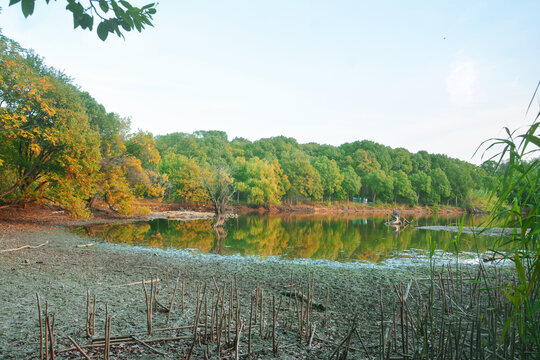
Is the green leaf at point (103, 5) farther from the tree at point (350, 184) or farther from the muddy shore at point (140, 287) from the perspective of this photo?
the tree at point (350, 184)

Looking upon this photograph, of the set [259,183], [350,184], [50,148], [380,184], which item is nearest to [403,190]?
[380,184]

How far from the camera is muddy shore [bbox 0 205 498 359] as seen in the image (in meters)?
5.69

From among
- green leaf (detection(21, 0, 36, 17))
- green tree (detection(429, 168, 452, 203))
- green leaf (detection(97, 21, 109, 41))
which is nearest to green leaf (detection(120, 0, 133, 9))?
green leaf (detection(97, 21, 109, 41))

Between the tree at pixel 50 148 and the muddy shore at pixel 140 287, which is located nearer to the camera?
the muddy shore at pixel 140 287

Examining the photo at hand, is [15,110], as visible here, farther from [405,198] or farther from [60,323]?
[405,198]

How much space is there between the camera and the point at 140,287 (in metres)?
9.60

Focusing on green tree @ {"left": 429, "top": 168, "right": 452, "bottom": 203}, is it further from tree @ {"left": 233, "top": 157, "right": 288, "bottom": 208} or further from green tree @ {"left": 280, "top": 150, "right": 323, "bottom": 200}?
→ tree @ {"left": 233, "top": 157, "right": 288, "bottom": 208}

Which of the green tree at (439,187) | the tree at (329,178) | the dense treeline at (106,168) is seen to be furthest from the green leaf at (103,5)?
the green tree at (439,187)

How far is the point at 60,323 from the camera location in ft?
20.6

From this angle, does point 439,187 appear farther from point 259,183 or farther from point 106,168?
point 106,168

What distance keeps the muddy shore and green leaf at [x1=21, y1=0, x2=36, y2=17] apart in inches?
178

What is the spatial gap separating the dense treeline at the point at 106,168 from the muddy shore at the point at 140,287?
4182mm

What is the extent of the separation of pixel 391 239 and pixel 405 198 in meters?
67.2

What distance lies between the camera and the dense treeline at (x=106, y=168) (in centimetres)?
1930
